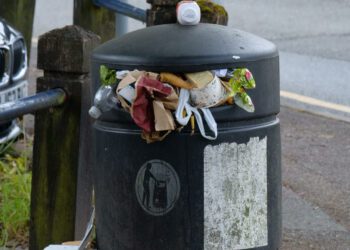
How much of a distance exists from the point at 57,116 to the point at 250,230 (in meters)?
1.20

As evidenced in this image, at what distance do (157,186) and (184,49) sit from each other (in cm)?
47

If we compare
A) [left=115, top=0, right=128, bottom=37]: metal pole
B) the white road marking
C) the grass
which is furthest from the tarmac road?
[left=115, top=0, right=128, bottom=37]: metal pole

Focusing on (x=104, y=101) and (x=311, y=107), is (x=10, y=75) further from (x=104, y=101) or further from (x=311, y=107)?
(x=311, y=107)

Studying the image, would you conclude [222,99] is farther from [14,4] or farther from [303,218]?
[14,4]

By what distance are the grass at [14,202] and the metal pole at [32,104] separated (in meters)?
1.18

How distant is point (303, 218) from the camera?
5.70 metres

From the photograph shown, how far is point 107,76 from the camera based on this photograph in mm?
3336

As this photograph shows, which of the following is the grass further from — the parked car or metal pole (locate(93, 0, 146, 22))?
metal pole (locate(93, 0, 146, 22))

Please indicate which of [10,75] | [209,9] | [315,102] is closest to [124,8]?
[10,75]

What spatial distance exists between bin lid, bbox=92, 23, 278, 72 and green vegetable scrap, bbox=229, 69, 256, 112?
1.7 inches

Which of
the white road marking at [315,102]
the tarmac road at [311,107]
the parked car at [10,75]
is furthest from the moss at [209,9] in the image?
the white road marking at [315,102]

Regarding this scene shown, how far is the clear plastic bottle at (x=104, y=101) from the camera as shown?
3.32 meters

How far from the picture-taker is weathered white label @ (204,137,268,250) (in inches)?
128

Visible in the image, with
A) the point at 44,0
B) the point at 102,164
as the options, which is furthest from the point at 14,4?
the point at 44,0
